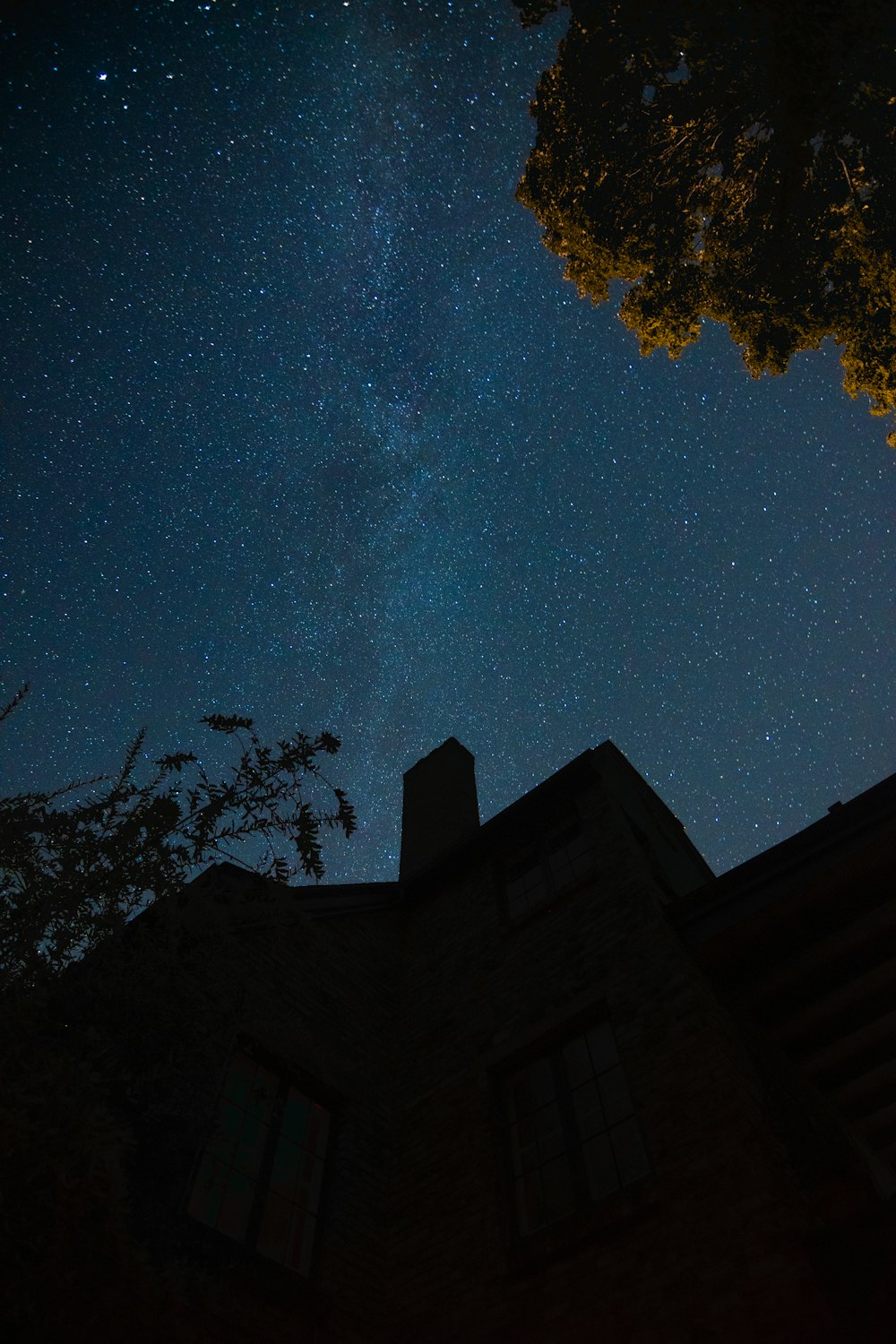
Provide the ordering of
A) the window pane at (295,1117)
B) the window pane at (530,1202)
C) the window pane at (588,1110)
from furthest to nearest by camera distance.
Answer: the window pane at (295,1117), the window pane at (588,1110), the window pane at (530,1202)

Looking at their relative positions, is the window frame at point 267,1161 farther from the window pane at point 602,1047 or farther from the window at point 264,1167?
the window pane at point 602,1047

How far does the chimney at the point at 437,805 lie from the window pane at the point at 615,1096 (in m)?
5.32

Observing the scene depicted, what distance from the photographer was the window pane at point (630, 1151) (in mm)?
6039

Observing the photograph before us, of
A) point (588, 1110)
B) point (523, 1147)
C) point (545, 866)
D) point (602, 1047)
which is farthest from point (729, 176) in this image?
point (523, 1147)

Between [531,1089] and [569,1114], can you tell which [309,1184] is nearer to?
[531,1089]

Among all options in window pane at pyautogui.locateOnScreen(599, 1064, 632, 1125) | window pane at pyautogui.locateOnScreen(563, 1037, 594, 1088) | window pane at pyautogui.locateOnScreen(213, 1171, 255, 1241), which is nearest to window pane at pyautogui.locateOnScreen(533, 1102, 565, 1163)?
window pane at pyautogui.locateOnScreen(563, 1037, 594, 1088)

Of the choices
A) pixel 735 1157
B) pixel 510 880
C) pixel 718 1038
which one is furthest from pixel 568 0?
pixel 735 1157

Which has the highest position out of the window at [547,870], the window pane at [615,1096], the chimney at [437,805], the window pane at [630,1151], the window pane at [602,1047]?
the chimney at [437,805]

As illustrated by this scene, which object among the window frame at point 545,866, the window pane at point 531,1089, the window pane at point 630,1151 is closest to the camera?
the window pane at point 630,1151

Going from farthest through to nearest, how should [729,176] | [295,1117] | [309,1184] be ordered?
[729,176]
[295,1117]
[309,1184]

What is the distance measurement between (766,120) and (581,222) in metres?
2.66

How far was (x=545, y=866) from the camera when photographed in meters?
9.84

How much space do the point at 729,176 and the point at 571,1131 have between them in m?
12.3

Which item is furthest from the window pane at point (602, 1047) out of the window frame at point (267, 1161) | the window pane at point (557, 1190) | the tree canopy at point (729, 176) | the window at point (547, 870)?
the tree canopy at point (729, 176)
